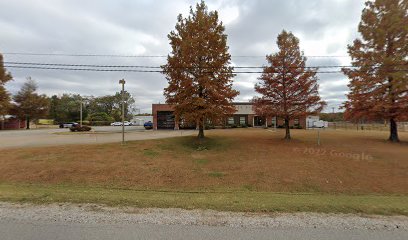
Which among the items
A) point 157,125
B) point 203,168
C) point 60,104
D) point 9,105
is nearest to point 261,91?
point 203,168

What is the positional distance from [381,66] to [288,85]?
7.49 m

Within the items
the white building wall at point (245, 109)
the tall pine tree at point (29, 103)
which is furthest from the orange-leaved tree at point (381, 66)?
the tall pine tree at point (29, 103)

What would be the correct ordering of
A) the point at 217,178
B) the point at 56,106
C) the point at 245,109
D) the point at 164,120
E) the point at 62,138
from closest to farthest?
1. the point at 217,178
2. the point at 62,138
3. the point at 164,120
4. the point at 245,109
5. the point at 56,106

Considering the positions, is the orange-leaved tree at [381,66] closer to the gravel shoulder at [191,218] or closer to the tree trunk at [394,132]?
the tree trunk at [394,132]

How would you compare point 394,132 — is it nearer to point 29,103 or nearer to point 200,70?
point 200,70

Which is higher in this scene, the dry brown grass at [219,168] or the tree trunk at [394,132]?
the tree trunk at [394,132]

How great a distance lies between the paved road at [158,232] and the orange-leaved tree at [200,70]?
13.9 metres

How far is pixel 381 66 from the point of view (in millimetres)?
19703

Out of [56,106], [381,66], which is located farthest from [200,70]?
[56,106]

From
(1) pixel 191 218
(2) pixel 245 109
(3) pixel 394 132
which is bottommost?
(1) pixel 191 218

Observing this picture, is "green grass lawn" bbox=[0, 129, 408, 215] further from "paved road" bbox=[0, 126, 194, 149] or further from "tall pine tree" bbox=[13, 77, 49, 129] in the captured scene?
"tall pine tree" bbox=[13, 77, 49, 129]

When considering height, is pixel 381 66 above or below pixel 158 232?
above

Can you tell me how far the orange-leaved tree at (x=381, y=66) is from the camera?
64.0ft

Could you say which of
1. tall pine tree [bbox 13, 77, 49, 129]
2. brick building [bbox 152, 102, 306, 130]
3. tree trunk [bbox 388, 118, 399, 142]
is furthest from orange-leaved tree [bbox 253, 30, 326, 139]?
tall pine tree [bbox 13, 77, 49, 129]
